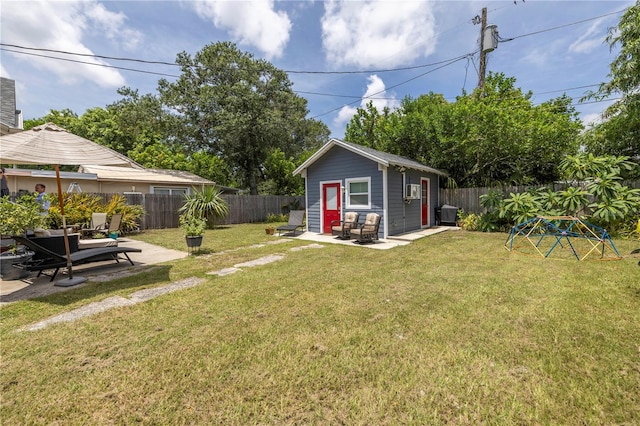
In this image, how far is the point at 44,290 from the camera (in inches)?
172

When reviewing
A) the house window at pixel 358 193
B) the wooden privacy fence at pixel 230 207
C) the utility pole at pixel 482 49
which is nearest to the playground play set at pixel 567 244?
the house window at pixel 358 193

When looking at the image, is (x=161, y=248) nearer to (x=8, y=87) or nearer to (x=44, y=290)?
(x=44, y=290)

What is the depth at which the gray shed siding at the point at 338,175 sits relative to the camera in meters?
9.51

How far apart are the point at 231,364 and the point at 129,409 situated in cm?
73

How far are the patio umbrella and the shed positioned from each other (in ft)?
23.3

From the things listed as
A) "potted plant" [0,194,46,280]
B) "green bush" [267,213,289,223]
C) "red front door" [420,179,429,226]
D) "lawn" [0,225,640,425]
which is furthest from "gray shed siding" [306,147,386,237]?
"potted plant" [0,194,46,280]

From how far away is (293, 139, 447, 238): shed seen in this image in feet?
31.0

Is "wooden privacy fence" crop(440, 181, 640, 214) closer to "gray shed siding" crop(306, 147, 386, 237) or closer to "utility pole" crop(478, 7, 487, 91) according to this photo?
"utility pole" crop(478, 7, 487, 91)

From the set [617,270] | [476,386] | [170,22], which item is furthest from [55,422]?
[170,22]

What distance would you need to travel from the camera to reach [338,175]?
34.2ft

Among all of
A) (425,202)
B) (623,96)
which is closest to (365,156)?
(425,202)

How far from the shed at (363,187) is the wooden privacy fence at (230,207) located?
6.37m

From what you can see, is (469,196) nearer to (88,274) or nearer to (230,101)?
(88,274)

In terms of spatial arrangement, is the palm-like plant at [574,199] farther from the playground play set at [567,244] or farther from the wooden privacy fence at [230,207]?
the wooden privacy fence at [230,207]
